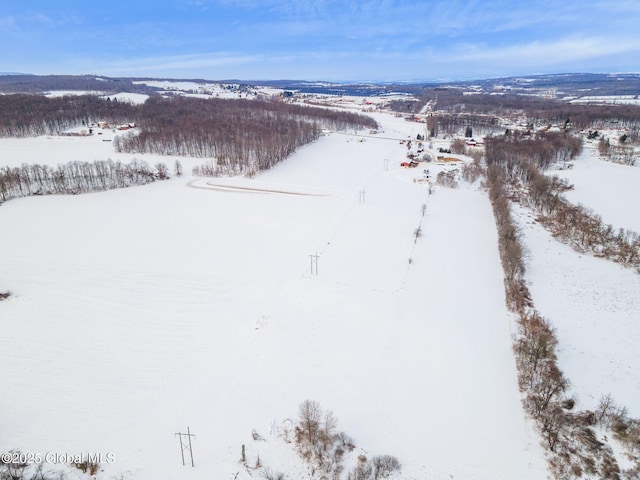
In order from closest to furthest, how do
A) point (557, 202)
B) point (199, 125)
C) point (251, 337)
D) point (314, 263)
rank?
point (251, 337) < point (314, 263) < point (557, 202) < point (199, 125)

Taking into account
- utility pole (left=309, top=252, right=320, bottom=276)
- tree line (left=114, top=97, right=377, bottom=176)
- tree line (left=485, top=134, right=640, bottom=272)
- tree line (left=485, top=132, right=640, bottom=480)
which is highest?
A: tree line (left=114, top=97, right=377, bottom=176)

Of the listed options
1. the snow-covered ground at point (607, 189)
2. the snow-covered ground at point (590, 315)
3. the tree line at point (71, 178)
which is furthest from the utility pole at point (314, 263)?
the tree line at point (71, 178)

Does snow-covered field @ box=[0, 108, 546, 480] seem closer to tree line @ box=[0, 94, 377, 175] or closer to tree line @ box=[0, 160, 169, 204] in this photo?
tree line @ box=[0, 160, 169, 204]

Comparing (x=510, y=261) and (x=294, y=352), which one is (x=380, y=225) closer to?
(x=510, y=261)

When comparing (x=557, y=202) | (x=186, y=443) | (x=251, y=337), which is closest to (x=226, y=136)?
(x=557, y=202)

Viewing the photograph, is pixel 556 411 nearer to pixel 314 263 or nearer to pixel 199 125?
pixel 314 263

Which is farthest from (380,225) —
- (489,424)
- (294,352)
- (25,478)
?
(25,478)

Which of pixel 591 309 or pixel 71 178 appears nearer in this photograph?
pixel 591 309

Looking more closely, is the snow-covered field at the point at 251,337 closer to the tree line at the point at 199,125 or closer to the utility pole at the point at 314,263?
the utility pole at the point at 314,263

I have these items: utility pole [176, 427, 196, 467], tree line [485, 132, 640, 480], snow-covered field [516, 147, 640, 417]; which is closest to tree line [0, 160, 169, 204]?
utility pole [176, 427, 196, 467]
